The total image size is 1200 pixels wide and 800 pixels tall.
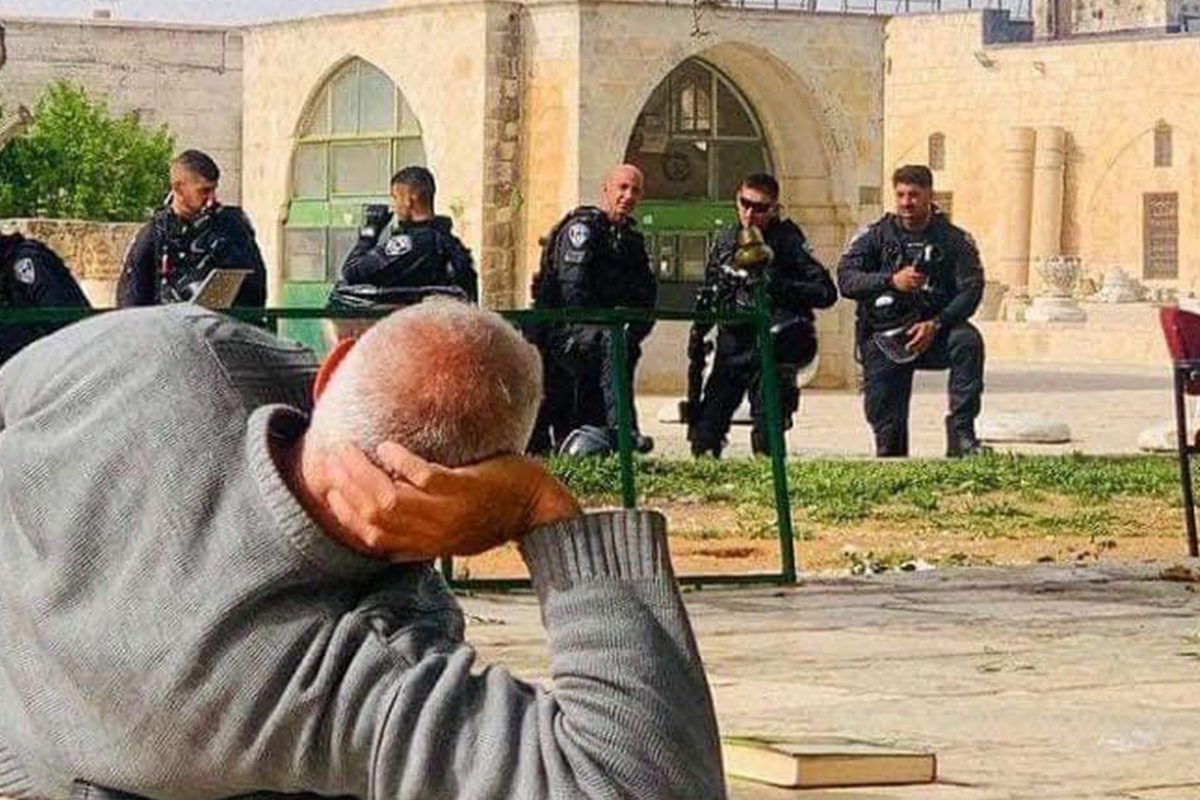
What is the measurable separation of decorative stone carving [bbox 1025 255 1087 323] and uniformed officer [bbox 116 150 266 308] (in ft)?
114

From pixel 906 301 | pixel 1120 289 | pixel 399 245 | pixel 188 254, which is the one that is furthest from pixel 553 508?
pixel 1120 289

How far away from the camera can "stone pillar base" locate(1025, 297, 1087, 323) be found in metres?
50.1

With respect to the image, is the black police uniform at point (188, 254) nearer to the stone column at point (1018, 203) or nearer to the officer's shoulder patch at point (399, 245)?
the officer's shoulder patch at point (399, 245)

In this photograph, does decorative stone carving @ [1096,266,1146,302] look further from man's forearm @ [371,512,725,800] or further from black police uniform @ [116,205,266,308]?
man's forearm @ [371,512,725,800]

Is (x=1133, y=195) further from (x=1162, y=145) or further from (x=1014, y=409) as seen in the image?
(x=1014, y=409)

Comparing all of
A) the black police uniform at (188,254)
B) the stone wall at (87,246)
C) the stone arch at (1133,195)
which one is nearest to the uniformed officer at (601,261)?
the black police uniform at (188,254)

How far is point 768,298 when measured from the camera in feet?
58.3

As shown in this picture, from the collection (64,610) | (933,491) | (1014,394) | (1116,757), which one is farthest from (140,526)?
(1014,394)

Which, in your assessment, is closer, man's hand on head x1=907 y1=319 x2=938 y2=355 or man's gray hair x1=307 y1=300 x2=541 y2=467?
man's gray hair x1=307 y1=300 x2=541 y2=467

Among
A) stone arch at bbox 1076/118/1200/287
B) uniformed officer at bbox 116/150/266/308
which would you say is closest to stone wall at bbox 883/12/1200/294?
stone arch at bbox 1076/118/1200/287

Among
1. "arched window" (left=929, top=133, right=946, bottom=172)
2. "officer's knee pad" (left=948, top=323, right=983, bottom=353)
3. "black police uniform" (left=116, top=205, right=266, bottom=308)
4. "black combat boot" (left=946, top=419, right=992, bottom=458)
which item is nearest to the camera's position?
"black police uniform" (left=116, top=205, right=266, bottom=308)

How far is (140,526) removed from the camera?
375cm

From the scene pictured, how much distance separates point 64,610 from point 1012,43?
247 feet

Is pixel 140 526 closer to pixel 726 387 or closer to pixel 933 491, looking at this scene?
pixel 933 491
